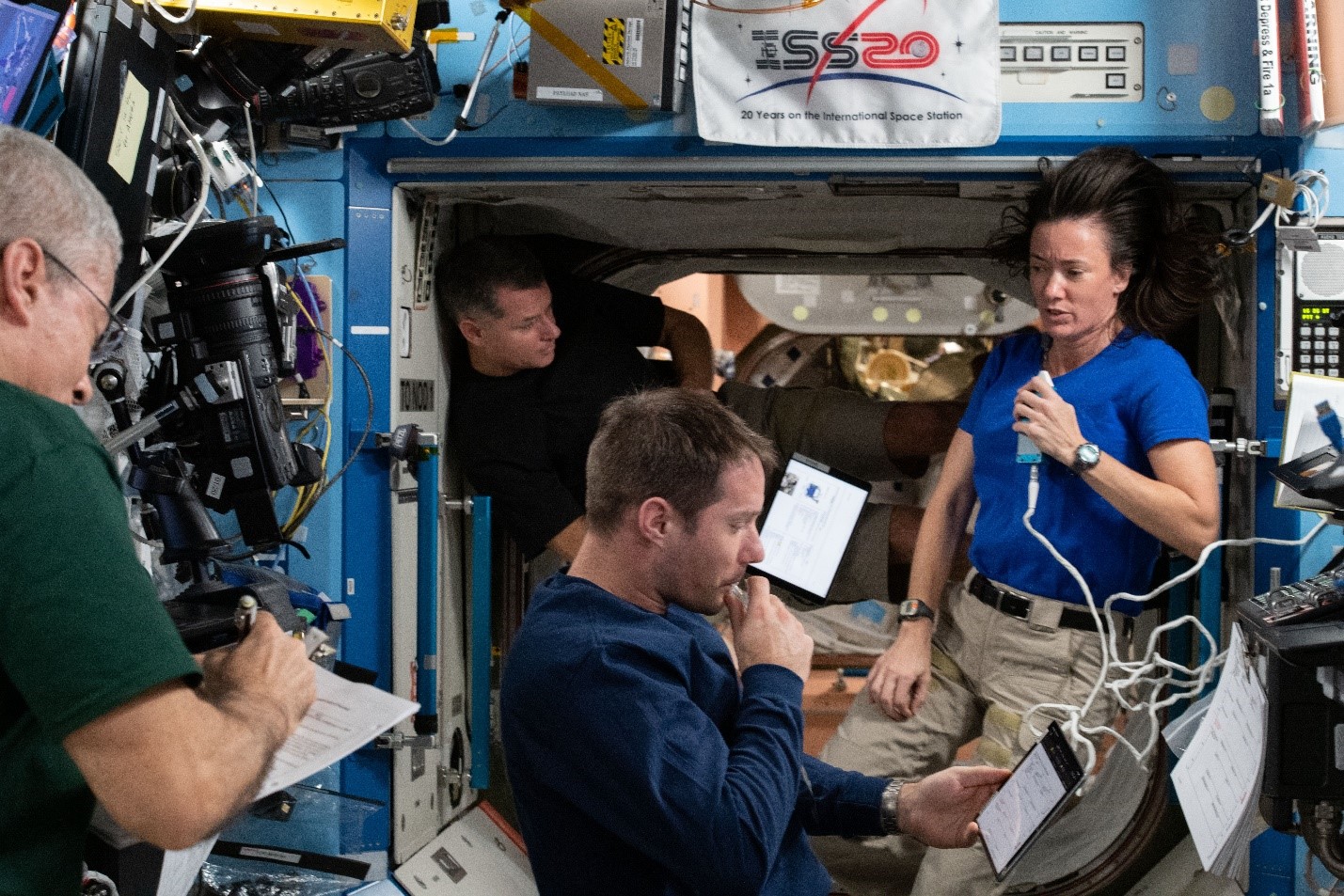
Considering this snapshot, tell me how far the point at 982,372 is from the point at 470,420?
156cm

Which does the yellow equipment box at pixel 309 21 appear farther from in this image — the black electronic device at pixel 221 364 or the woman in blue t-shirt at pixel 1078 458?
the woman in blue t-shirt at pixel 1078 458

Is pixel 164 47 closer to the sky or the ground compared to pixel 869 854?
closer to the sky

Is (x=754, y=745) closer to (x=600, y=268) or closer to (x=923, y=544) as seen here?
(x=923, y=544)

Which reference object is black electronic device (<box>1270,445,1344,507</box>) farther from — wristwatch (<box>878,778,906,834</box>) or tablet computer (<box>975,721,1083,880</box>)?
wristwatch (<box>878,778,906,834</box>)

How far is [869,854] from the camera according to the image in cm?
383

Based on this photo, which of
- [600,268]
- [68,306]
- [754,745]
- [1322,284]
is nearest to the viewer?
[68,306]

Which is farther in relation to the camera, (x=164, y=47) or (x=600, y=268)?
(x=600, y=268)

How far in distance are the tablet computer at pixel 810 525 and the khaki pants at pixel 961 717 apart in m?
0.57

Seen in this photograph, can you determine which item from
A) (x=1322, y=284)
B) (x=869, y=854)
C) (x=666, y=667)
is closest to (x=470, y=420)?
(x=869, y=854)

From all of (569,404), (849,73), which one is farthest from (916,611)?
(849,73)

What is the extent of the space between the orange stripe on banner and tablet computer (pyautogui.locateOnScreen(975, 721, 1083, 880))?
1.88m

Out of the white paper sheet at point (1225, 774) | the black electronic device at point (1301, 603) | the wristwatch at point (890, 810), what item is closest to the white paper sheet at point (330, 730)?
the wristwatch at point (890, 810)

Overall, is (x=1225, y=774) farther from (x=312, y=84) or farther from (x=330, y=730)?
(x=312, y=84)

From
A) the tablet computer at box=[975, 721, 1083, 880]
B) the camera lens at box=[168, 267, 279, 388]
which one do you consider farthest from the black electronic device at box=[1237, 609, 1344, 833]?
the camera lens at box=[168, 267, 279, 388]
